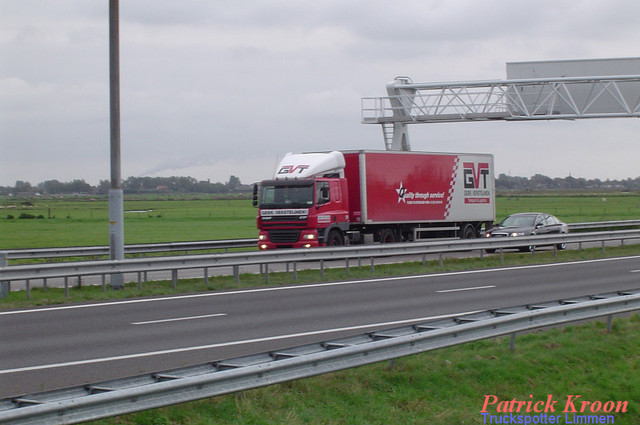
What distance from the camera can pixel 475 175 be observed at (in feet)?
122

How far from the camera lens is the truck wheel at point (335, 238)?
29172 millimetres

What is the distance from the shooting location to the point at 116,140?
66.2 ft

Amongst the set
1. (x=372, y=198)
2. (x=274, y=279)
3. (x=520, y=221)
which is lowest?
(x=274, y=279)

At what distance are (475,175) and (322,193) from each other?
10.9m

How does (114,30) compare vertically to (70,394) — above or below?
above

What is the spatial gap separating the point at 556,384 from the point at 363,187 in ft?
69.8

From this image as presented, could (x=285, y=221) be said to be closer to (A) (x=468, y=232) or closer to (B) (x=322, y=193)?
(B) (x=322, y=193)

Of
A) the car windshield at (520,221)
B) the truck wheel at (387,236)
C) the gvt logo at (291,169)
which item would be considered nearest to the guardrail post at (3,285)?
the gvt logo at (291,169)

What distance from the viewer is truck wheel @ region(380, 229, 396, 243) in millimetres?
32156

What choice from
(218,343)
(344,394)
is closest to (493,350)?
(344,394)

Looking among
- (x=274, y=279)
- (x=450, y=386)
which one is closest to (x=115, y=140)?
(x=274, y=279)

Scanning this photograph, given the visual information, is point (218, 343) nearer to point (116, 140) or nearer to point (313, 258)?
point (116, 140)

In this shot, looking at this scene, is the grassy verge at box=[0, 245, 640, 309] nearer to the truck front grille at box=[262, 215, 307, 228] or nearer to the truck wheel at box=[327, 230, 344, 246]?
the truck wheel at box=[327, 230, 344, 246]

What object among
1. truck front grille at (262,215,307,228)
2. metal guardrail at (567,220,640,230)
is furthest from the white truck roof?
metal guardrail at (567,220,640,230)
